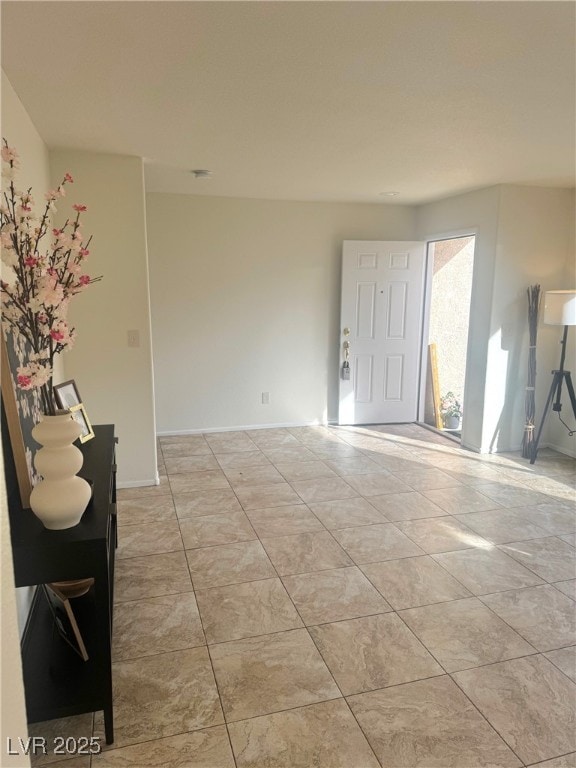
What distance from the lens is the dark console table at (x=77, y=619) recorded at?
5.20 feet

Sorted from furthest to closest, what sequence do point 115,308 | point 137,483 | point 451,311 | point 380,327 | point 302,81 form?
point 451,311
point 380,327
point 137,483
point 115,308
point 302,81

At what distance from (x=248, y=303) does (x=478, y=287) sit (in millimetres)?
2298

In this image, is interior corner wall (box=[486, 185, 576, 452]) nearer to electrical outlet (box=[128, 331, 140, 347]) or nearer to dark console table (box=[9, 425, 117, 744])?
electrical outlet (box=[128, 331, 140, 347])

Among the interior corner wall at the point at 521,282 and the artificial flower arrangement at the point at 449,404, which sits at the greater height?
the interior corner wall at the point at 521,282

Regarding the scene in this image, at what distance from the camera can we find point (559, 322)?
425 centimetres

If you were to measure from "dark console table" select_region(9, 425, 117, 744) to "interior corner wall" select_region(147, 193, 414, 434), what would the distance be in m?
3.35

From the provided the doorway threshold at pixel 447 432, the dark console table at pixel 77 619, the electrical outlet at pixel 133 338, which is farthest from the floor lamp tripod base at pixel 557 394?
the dark console table at pixel 77 619

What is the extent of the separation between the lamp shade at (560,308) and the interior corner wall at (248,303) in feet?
6.48

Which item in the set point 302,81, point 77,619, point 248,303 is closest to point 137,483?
point 77,619

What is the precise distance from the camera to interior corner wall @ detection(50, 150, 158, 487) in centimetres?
350

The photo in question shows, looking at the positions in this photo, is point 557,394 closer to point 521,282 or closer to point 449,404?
point 521,282

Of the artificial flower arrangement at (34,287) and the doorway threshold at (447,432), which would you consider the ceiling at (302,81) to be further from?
the doorway threshold at (447,432)

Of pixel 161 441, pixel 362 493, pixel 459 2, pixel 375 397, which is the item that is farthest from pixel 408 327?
pixel 459 2

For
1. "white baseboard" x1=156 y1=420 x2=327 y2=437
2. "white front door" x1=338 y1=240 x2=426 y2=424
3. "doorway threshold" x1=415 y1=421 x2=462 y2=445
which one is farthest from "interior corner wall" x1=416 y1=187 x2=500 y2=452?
"white baseboard" x1=156 y1=420 x2=327 y2=437
